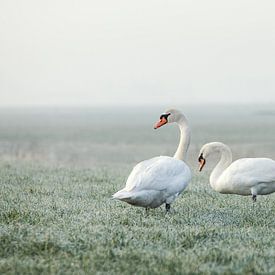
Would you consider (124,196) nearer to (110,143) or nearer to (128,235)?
(128,235)

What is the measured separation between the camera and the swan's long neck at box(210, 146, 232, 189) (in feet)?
44.7

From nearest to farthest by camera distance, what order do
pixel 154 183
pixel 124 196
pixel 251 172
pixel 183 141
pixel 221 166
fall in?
1. pixel 124 196
2. pixel 154 183
3. pixel 183 141
4. pixel 251 172
5. pixel 221 166

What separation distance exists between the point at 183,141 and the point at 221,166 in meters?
1.51

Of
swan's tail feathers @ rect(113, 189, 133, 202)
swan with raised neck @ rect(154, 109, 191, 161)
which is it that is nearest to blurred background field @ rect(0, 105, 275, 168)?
swan with raised neck @ rect(154, 109, 191, 161)

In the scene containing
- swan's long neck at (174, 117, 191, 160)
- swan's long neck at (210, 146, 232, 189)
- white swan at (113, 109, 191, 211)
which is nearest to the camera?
white swan at (113, 109, 191, 211)

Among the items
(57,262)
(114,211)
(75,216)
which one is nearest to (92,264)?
(57,262)

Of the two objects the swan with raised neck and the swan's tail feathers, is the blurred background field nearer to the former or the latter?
the swan with raised neck

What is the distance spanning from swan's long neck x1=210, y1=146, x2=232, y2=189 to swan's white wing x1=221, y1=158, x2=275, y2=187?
509mm

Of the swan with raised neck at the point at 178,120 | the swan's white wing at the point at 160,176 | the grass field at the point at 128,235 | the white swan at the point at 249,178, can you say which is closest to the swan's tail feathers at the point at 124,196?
the swan's white wing at the point at 160,176

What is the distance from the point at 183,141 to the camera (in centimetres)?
1267

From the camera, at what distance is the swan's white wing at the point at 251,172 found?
12.7 metres

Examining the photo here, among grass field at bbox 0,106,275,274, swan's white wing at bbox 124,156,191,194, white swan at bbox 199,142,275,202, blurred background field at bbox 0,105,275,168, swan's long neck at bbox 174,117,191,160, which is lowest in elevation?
blurred background field at bbox 0,105,275,168

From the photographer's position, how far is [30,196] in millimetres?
12961

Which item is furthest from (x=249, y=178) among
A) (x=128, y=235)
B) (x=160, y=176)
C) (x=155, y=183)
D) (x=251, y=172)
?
(x=128, y=235)
